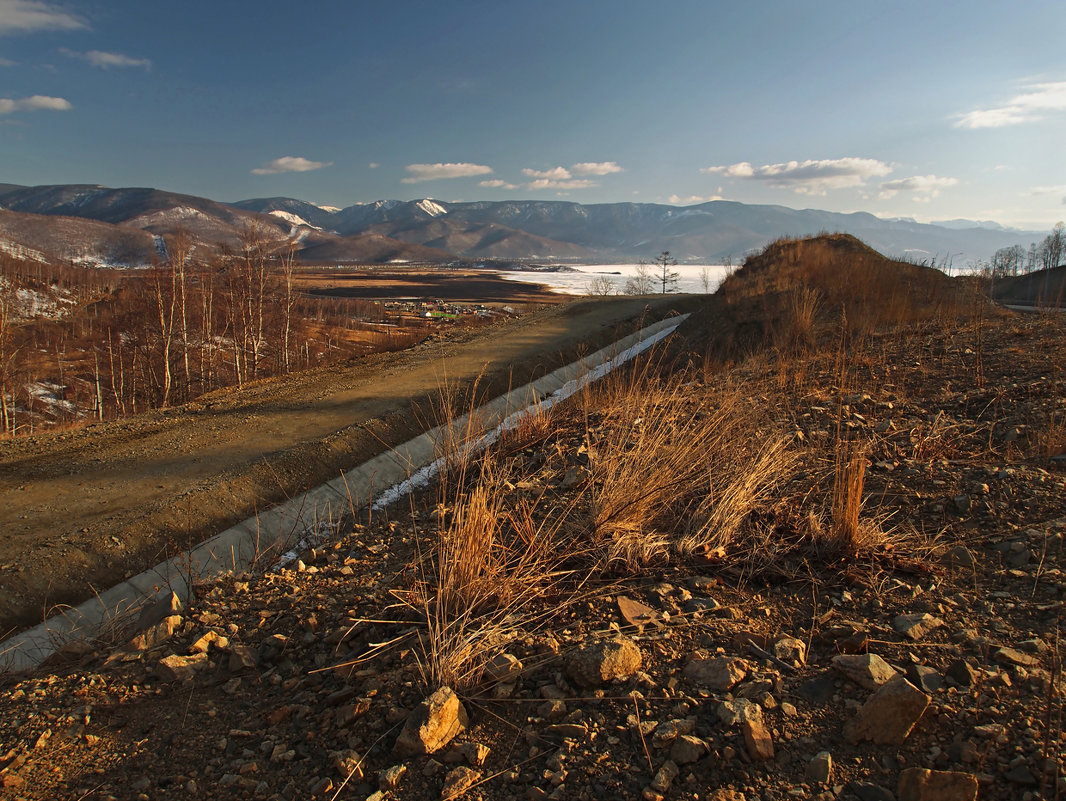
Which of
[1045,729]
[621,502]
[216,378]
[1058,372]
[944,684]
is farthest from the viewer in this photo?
[216,378]

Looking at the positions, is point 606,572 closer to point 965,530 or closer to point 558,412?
point 965,530

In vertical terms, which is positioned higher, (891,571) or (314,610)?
(891,571)

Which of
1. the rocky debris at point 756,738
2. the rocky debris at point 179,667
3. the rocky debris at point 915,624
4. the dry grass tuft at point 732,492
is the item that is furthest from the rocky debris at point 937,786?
the rocky debris at point 179,667

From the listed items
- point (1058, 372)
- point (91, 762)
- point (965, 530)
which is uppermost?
point (1058, 372)

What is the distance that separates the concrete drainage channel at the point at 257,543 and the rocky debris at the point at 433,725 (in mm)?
2206

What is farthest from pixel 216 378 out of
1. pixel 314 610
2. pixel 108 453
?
pixel 314 610

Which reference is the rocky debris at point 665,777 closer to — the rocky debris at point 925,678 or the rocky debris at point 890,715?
the rocky debris at point 890,715

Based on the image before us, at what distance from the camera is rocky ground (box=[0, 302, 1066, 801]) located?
188 centimetres

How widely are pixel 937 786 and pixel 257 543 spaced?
12.2 feet

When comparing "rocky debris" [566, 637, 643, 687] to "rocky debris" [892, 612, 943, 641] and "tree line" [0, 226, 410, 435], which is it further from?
"tree line" [0, 226, 410, 435]

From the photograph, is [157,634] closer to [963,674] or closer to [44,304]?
[963,674]

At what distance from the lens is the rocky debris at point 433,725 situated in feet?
6.77

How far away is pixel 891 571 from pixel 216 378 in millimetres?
34660

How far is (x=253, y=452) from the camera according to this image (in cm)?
812
